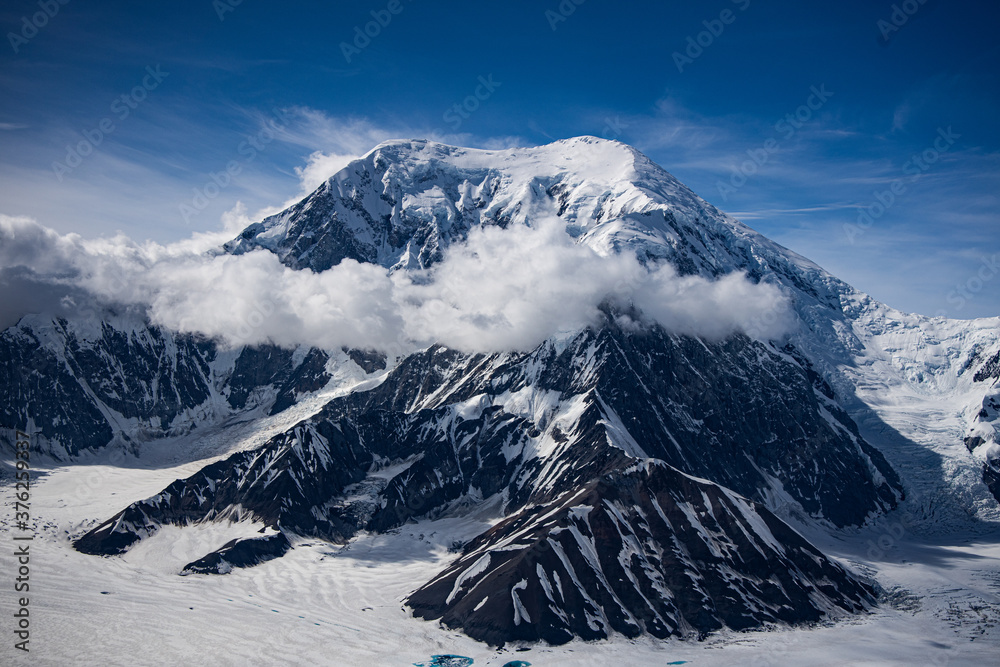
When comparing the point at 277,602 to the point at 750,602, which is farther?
the point at 277,602

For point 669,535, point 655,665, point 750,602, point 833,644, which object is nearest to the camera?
point 655,665

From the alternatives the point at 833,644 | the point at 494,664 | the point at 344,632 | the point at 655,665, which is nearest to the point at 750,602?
the point at 833,644

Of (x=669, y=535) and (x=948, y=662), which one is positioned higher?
(x=669, y=535)

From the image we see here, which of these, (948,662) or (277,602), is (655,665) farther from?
(277,602)

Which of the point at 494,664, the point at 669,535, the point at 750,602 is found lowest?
the point at 494,664

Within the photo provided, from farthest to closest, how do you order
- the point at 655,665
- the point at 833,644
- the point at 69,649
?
Result: 1. the point at 833,644
2. the point at 655,665
3. the point at 69,649

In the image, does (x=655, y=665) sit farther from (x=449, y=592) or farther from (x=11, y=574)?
(x=11, y=574)

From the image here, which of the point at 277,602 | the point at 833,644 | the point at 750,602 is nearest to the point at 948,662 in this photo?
the point at 833,644
